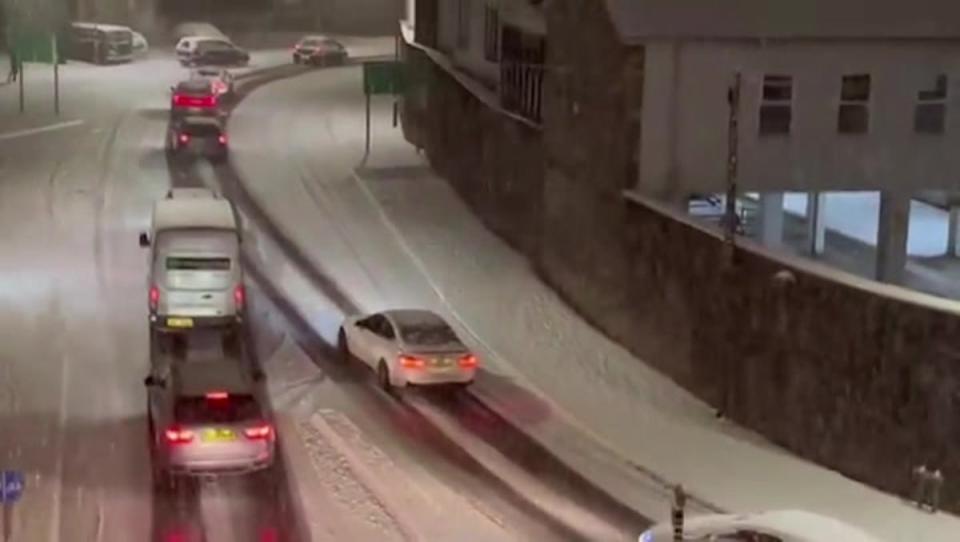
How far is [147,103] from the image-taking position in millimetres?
53875

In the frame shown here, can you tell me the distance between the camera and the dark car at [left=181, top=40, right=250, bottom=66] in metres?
63.0

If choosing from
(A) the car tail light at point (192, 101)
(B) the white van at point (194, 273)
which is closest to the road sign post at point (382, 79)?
(A) the car tail light at point (192, 101)

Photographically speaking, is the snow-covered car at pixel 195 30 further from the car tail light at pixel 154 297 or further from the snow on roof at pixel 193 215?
the car tail light at pixel 154 297

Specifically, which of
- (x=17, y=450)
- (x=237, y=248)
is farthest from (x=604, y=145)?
(x=17, y=450)

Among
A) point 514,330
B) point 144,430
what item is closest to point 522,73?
point 514,330

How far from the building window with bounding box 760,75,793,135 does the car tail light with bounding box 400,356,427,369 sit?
9.69 m

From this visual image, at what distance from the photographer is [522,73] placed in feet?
122

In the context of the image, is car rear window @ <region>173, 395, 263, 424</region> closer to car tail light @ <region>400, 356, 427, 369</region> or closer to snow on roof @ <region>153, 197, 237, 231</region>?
car tail light @ <region>400, 356, 427, 369</region>

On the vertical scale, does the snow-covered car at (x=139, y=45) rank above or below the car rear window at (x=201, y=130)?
above

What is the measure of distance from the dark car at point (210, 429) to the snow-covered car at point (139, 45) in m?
46.2

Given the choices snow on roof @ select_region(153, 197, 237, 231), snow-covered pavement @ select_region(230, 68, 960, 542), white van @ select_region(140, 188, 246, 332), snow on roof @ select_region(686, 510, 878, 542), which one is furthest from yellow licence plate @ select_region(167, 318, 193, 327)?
snow on roof @ select_region(686, 510, 878, 542)

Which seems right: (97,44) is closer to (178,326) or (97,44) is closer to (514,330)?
(514,330)

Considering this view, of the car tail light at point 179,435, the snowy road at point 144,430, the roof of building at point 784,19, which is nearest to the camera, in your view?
the snowy road at point 144,430

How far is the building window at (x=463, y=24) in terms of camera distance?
1837 inches
